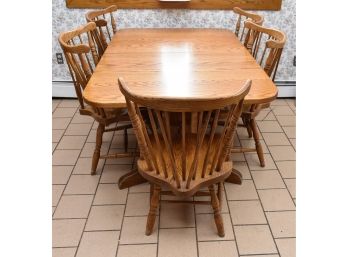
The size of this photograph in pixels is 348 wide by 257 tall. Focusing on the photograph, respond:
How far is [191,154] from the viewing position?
5.53ft

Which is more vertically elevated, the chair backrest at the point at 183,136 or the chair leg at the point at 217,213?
the chair backrest at the point at 183,136

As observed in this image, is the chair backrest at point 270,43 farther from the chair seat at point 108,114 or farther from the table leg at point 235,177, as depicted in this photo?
the chair seat at point 108,114

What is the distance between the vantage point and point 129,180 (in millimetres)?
2078

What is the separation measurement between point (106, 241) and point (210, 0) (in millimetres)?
2069

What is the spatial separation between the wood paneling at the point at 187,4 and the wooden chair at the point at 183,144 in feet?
4.69

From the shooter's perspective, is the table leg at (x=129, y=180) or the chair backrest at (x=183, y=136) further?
the table leg at (x=129, y=180)

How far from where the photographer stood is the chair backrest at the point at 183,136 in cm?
122

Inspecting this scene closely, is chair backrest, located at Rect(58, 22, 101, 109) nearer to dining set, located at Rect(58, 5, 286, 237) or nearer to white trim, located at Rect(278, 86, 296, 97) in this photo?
dining set, located at Rect(58, 5, 286, 237)

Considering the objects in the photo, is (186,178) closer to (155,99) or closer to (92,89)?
(155,99)

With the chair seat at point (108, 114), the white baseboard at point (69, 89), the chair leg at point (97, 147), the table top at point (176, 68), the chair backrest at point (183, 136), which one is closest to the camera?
the chair backrest at point (183, 136)

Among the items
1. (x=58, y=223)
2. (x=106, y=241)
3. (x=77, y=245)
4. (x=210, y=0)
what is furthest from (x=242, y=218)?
(x=210, y=0)

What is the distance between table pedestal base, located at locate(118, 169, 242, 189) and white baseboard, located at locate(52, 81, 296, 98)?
1.39m

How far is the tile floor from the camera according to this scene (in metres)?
1.68

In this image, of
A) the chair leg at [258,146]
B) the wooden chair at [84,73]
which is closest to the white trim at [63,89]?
the wooden chair at [84,73]
